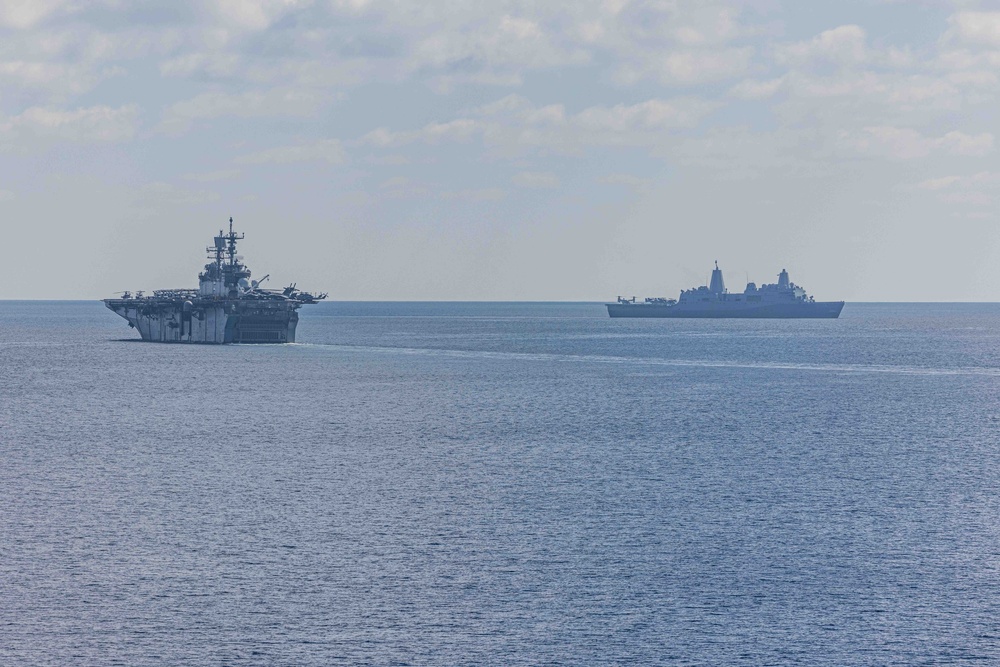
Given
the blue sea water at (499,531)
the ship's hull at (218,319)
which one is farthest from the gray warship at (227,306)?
the blue sea water at (499,531)

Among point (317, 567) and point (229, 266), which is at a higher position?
point (229, 266)

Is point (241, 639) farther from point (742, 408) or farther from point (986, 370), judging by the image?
point (986, 370)

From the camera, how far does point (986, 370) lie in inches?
4919

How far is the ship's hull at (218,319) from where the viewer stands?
15600 cm

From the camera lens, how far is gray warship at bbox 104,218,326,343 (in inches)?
6097

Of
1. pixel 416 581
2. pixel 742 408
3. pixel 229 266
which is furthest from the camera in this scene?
pixel 229 266

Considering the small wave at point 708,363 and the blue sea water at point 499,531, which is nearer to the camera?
the blue sea water at point 499,531

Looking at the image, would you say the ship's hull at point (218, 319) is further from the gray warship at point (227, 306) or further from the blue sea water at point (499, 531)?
the blue sea water at point (499, 531)

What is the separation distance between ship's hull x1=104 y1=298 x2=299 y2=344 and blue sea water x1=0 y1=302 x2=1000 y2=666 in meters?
64.4

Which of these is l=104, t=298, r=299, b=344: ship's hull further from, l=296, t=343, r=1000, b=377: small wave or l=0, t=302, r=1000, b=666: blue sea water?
l=0, t=302, r=1000, b=666: blue sea water

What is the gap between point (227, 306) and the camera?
15562cm

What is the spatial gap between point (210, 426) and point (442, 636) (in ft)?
154

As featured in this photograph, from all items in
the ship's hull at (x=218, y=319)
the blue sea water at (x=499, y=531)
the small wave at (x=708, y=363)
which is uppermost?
the ship's hull at (x=218, y=319)

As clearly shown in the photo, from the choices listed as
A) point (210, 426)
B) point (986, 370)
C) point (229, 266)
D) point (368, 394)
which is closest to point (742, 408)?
point (368, 394)
